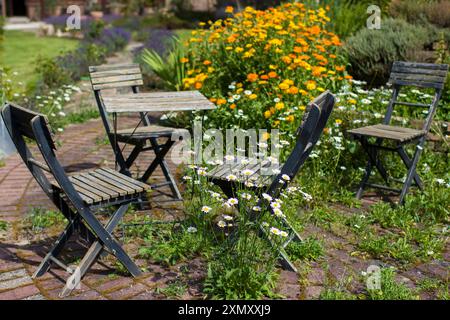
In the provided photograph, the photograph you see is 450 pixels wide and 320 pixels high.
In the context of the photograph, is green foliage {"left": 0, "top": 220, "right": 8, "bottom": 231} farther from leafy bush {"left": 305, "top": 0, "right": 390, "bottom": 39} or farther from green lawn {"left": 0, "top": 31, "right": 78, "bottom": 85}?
green lawn {"left": 0, "top": 31, "right": 78, "bottom": 85}

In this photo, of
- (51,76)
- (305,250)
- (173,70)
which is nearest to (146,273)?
(305,250)

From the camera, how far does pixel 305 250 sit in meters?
3.46

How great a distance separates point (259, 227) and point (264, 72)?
309 centimetres

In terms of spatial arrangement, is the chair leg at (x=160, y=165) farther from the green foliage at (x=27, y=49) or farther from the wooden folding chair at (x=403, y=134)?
the green foliage at (x=27, y=49)

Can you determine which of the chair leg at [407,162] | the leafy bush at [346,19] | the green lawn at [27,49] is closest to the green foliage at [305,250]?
the chair leg at [407,162]

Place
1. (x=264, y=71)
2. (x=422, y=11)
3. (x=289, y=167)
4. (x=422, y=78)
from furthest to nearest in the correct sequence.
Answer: (x=422, y=11)
(x=264, y=71)
(x=422, y=78)
(x=289, y=167)

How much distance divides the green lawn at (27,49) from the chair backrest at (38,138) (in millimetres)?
7054

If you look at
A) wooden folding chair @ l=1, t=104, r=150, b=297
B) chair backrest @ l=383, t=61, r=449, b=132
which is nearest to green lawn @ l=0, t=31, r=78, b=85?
chair backrest @ l=383, t=61, r=449, b=132

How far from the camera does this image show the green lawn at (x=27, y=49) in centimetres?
1176

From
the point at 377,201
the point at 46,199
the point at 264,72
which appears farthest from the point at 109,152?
the point at 377,201

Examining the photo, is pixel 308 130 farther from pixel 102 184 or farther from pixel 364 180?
pixel 364 180

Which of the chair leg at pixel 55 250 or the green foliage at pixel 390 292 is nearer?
the green foliage at pixel 390 292

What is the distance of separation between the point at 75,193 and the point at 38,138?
1.24 feet

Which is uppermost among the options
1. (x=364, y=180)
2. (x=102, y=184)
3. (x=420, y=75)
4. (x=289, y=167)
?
(x=420, y=75)
